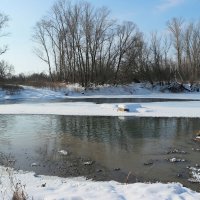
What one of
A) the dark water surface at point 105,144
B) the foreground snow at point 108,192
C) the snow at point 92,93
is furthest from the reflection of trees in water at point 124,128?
the snow at point 92,93

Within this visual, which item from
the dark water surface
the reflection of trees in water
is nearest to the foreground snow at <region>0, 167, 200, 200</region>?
the dark water surface

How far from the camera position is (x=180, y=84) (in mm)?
54750

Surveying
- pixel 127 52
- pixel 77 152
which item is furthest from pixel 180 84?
pixel 77 152

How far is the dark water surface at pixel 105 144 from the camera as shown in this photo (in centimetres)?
991

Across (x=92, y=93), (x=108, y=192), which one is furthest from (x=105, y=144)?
(x=92, y=93)

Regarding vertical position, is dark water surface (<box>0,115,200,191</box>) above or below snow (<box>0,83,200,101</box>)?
below

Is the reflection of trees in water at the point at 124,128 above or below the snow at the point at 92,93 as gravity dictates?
below

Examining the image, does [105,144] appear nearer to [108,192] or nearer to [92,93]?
[108,192]

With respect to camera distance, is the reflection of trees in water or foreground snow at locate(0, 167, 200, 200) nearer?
foreground snow at locate(0, 167, 200, 200)

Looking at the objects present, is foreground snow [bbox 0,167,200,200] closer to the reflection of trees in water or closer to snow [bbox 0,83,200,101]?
the reflection of trees in water

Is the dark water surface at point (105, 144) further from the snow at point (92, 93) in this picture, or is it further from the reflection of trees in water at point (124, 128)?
the snow at point (92, 93)

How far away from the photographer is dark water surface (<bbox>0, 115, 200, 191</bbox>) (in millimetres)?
9914

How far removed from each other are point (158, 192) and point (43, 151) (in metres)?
6.56

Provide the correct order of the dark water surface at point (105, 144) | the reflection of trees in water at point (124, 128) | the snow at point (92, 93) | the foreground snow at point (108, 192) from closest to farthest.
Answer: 1. the foreground snow at point (108, 192)
2. the dark water surface at point (105, 144)
3. the reflection of trees in water at point (124, 128)
4. the snow at point (92, 93)
